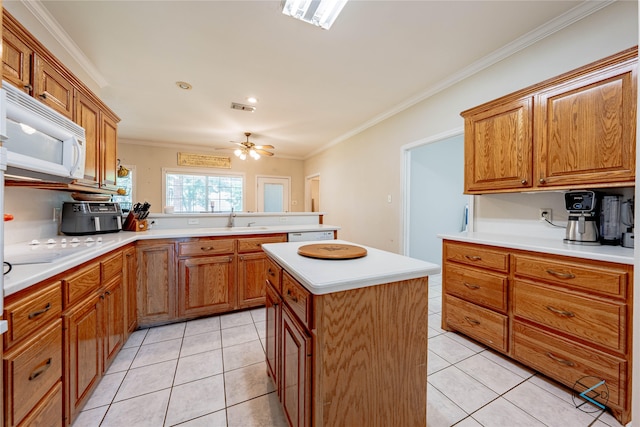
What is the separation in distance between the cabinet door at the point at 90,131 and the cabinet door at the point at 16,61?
18.1 inches

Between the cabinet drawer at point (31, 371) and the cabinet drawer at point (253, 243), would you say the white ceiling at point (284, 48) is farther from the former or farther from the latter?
the cabinet drawer at point (31, 371)

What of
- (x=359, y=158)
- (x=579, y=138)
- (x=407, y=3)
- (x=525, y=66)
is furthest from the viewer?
(x=359, y=158)

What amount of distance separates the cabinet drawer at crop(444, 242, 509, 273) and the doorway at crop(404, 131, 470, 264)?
1565 millimetres

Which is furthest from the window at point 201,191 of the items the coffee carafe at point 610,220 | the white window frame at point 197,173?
the coffee carafe at point 610,220

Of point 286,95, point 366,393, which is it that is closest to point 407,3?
point 286,95

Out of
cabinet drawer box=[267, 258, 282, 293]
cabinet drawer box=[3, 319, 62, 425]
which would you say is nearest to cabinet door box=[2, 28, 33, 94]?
cabinet drawer box=[3, 319, 62, 425]

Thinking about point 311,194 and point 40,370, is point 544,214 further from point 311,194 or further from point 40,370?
point 311,194

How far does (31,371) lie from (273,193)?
6.03 meters

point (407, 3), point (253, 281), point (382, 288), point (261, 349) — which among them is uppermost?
point (407, 3)

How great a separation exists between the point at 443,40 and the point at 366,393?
2.71m

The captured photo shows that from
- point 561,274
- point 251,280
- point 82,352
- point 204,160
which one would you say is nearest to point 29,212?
point 82,352

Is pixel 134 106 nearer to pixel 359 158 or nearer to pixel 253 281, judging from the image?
pixel 253 281

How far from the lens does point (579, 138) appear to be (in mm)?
1583

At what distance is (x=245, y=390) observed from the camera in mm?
1521
